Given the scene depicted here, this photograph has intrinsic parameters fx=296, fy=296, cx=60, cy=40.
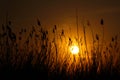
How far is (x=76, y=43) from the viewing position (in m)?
5.21

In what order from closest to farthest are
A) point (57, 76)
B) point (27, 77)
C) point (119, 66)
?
point (27, 77) → point (57, 76) → point (119, 66)

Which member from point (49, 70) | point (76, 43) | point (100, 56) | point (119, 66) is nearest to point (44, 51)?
point (49, 70)

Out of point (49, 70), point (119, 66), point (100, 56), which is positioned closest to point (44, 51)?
point (49, 70)

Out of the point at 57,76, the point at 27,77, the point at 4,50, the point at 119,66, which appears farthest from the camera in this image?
the point at 119,66

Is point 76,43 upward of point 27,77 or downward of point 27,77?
upward

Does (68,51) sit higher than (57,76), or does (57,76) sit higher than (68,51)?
(68,51)

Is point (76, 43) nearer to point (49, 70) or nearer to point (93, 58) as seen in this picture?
point (93, 58)

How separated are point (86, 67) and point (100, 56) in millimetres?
313

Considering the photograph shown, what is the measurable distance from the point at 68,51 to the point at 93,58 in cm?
49

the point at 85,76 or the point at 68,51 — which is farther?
the point at 68,51

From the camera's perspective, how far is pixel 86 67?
16.5 feet

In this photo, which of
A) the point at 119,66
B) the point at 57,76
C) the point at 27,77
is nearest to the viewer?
the point at 27,77

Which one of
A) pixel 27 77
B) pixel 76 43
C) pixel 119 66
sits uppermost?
pixel 76 43

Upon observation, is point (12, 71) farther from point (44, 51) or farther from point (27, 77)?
point (44, 51)
